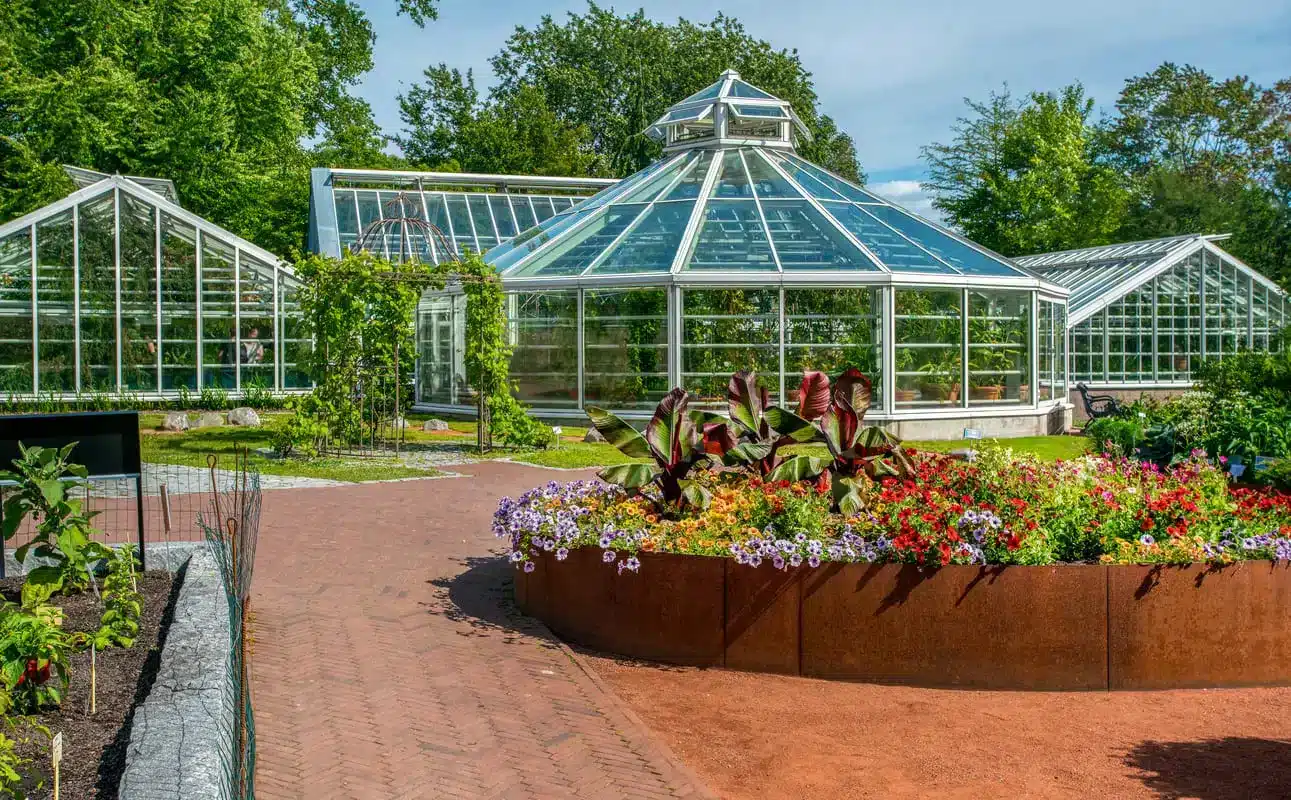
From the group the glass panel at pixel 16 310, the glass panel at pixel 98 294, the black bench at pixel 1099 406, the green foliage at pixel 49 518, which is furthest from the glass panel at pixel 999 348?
the glass panel at pixel 16 310

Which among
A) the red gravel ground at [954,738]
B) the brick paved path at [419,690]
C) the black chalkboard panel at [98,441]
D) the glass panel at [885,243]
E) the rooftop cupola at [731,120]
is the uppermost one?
the rooftop cupola at [731,120]

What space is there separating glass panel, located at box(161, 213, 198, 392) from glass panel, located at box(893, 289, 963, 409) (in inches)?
558

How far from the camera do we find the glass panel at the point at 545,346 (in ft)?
62.8

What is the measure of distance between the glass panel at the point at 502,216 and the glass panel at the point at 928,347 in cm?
1325

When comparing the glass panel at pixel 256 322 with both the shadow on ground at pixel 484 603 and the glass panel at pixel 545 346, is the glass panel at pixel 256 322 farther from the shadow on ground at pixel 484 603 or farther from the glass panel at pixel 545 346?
the shadow on ground at pixel 484 603

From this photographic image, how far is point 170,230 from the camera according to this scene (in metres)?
22.9

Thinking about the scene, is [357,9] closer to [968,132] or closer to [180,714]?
[968,132]

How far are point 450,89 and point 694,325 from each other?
32.4 metres

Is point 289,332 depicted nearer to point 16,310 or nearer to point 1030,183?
point 16,310

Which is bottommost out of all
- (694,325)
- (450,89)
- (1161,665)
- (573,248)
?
(1161,665)

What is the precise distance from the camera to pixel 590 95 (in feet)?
155

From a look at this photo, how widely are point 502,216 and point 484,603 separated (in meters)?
23.4

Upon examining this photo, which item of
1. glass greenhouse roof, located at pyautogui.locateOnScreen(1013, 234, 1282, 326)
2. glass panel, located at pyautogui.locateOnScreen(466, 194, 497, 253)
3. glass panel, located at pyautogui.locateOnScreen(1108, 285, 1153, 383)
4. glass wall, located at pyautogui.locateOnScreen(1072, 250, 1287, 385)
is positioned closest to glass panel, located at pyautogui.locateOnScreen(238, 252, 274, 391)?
glass panel, located at pyautogui.locateOnScreen(466, 194, 497, 253)

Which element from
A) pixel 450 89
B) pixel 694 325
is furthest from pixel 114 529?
pixel 450 89
